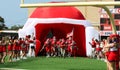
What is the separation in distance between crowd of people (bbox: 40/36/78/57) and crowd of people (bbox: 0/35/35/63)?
1.13m

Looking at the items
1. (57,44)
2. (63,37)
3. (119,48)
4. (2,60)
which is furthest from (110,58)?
(63,37)

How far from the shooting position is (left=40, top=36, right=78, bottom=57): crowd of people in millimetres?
26969

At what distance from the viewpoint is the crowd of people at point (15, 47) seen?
807 inches

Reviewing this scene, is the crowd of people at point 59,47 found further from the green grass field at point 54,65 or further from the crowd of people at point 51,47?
the green grass field at point 54,65

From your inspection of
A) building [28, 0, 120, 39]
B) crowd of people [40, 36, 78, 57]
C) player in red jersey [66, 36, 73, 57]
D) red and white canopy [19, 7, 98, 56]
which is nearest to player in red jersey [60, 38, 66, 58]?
crowd of people [40, 36, 78, 57]

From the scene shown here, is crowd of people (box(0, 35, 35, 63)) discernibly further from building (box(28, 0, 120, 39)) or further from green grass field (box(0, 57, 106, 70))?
building (box(28, 0, 120, 39))

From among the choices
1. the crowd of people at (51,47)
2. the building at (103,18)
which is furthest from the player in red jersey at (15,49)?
the building at (103,18)

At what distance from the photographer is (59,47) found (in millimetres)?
27156

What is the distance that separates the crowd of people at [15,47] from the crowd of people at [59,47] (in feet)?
3.70

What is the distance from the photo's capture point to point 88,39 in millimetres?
27531

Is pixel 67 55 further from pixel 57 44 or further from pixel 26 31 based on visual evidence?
pixel 26 31

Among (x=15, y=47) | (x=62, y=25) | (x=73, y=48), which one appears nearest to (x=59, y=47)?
(x=73, y=48)

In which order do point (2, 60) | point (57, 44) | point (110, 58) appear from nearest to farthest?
1. point (110, 58)
2. point (2, 60)
3. point (57, 44)

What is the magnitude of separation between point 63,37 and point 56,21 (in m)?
1.84
